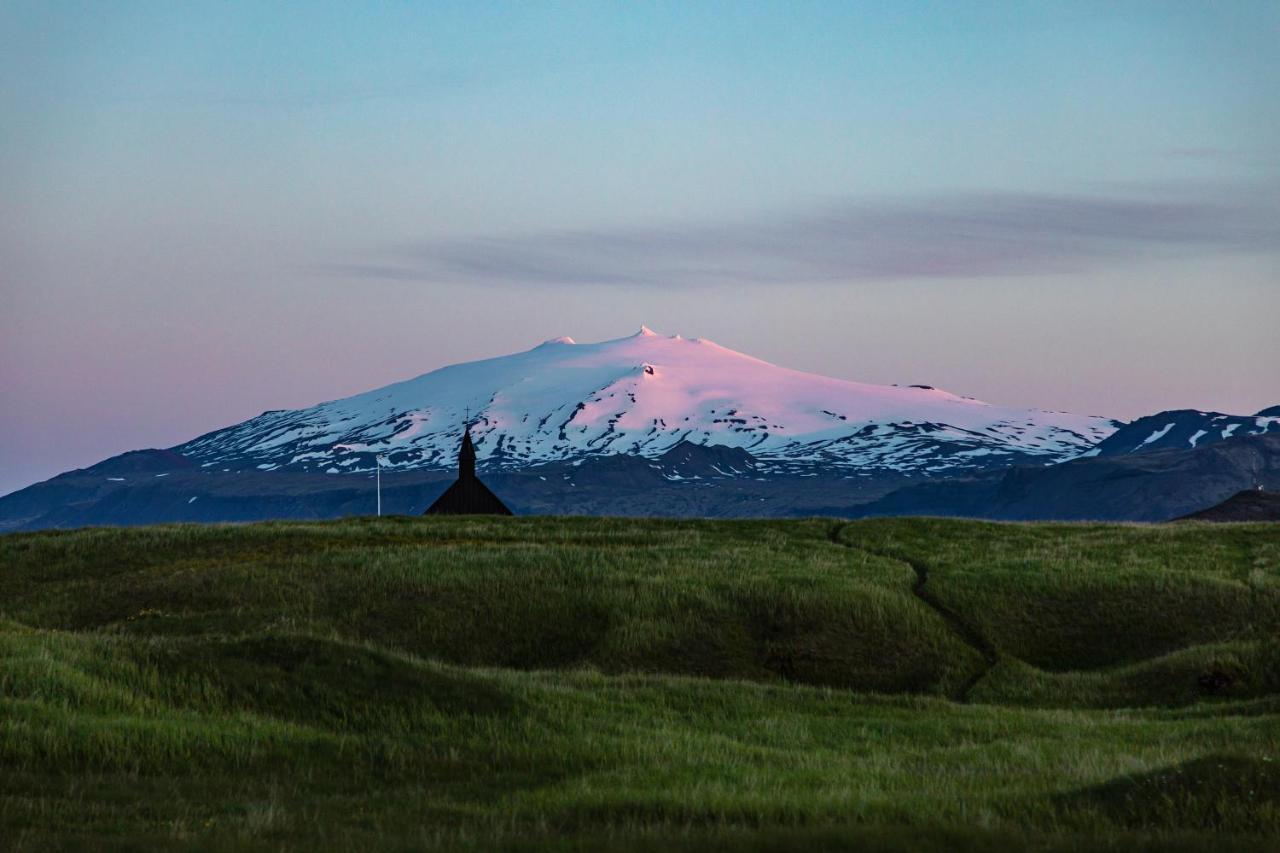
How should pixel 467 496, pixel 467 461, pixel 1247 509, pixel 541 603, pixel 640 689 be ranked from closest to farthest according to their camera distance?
pixel 640 689 → pixel 541 603 → pixel 467 496 → pixel 467 461 → pixel 1247 509

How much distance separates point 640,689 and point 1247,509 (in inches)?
3795

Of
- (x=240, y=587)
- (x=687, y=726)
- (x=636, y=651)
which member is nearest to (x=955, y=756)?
(x=687, y=726)

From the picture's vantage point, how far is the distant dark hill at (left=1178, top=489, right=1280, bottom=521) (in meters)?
112

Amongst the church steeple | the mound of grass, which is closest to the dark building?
the church steeple

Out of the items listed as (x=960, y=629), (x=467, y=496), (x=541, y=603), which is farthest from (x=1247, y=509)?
(x=541, y=603)

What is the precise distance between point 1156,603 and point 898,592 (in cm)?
900

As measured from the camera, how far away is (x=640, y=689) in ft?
107

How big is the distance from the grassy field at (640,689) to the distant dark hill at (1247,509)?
4648cm

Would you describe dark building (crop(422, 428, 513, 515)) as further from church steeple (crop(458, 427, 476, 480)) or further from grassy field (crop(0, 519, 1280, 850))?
grassy field (crop(0, 519, 1280, 850))

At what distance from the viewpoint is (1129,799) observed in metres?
17.9

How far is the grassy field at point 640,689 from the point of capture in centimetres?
1786

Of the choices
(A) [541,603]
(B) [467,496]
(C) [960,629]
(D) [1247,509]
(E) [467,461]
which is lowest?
(C) [960,629]

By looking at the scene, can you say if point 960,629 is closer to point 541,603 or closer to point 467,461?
point 541,603

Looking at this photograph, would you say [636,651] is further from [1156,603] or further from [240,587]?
[1156,603]
